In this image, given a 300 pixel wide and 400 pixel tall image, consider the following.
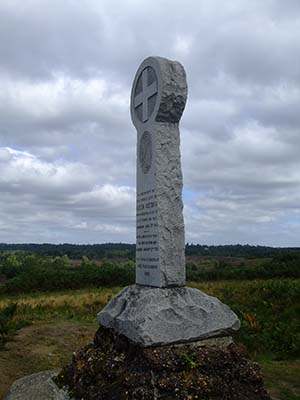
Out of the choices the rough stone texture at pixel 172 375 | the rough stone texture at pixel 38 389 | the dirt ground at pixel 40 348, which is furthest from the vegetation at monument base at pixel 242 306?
the rough stone texture at pixel 38 389

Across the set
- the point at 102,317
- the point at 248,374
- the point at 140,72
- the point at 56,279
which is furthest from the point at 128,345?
the point at 56,279

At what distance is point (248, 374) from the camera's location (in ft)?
17.2

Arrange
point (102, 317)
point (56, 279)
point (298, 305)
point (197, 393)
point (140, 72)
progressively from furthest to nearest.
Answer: point (56, 279) → point (298, 305) → point (140, 72) → point (102, 317) → point (197, 393)

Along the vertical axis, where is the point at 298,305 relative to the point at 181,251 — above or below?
below

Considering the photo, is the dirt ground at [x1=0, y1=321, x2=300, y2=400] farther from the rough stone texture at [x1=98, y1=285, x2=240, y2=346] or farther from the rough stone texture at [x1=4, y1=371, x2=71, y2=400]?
the rough stone texture at [x1=98, y1=285, x2=240, y2=346]

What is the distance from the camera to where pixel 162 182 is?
5891 millimetres

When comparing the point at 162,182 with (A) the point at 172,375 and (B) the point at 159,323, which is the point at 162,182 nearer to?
(B) the point at 159,323

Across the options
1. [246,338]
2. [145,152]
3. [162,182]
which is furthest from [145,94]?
[246,338]

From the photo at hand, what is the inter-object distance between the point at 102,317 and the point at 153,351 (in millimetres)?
1388

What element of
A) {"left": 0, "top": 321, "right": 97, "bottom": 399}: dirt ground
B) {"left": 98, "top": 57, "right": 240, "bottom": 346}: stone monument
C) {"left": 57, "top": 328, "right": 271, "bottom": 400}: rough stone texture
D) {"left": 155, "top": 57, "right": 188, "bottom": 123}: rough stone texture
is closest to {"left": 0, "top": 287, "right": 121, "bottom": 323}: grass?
{"left": 0, "top": 321, "right": 97, "bottom": 399}: dirt ground

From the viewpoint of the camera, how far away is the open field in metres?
7.89

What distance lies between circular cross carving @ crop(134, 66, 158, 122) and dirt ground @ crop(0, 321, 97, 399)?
4485 millimetres

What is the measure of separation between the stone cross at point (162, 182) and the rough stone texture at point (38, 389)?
175cm

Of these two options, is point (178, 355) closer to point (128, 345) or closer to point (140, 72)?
point (128, 345)
